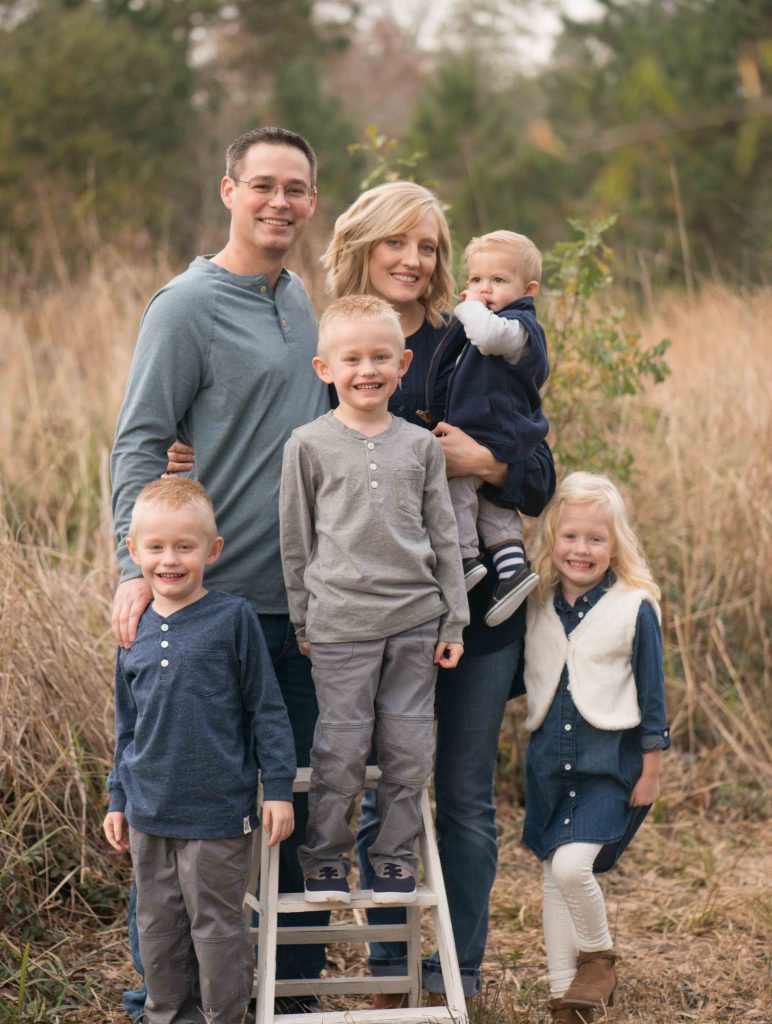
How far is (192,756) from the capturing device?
271cm

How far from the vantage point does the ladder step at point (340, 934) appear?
3.08 metres

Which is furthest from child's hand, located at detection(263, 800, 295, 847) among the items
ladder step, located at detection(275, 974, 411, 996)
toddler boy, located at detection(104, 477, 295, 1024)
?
ladder step, located at detection(275, 974, 411, 996)

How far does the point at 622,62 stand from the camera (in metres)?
13.8

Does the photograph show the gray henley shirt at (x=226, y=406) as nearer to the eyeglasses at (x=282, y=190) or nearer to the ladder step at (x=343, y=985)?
the eyeglasses at (x=282, y=190)

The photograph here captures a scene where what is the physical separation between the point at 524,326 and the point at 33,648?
1859mm

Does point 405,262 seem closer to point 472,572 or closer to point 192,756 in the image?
point 472,572

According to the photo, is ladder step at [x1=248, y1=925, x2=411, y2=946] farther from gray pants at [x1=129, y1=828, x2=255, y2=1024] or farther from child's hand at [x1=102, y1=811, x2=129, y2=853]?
child's hand at [x1=102, y1=811, x2=129, y2=853]

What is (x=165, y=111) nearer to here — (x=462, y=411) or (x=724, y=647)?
(x=724, y=647)

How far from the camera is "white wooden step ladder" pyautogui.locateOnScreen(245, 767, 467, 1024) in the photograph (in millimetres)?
2803

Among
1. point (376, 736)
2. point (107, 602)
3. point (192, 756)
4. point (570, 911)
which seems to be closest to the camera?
point (192, 756)

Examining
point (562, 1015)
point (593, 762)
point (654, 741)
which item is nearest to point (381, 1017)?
point (562, 1015)

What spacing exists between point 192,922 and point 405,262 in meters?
1.64

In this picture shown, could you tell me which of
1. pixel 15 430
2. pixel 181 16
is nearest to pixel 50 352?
pixel 15 430

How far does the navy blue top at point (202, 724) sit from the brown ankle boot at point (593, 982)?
969 millimetres
